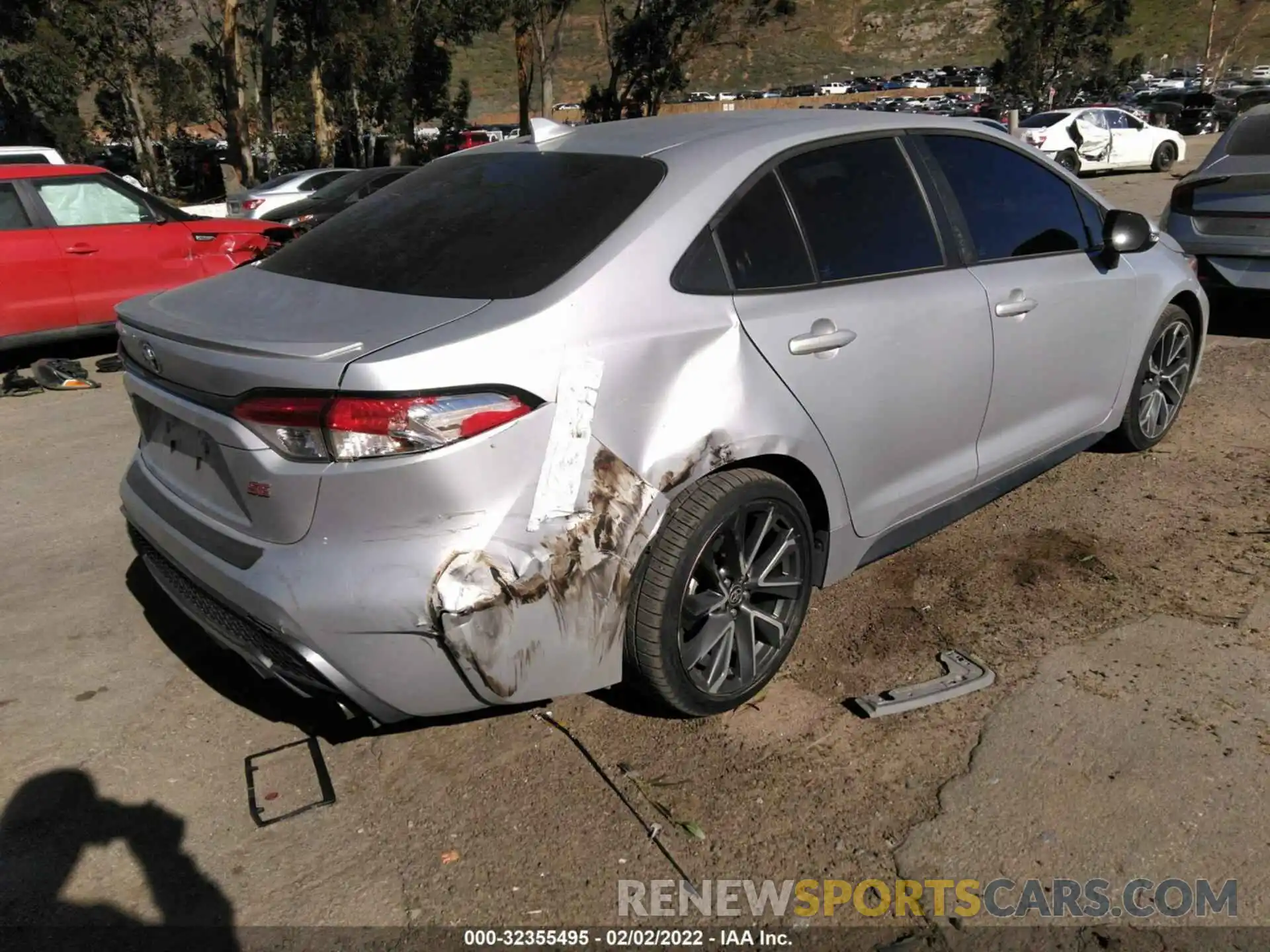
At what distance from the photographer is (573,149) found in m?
3.35

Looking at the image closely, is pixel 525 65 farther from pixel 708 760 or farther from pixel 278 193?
pixel 708 760

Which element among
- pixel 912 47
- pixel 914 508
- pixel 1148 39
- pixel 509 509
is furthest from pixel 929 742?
pixel 912 47

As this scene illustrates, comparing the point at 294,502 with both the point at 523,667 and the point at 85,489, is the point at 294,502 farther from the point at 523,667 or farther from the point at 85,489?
the point at 85,489

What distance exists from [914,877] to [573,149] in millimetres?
2389

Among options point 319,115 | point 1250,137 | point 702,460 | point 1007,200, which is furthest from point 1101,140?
point 702,460

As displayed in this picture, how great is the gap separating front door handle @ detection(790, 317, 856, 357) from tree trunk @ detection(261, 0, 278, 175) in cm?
2872

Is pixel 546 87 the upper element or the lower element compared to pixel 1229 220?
lower

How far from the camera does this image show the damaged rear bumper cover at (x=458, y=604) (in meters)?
2.40

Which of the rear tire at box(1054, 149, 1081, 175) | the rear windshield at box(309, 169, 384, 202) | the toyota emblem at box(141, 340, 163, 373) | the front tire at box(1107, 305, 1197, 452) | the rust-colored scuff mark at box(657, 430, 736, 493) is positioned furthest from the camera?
the rear tire at box(1054, 149, 1081, 175)

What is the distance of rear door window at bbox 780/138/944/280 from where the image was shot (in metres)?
3.20

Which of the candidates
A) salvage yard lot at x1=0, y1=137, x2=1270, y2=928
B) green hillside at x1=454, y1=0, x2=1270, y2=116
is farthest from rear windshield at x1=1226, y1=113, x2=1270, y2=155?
green hillside at x1=454, y1=0, x2=1270, y2=116

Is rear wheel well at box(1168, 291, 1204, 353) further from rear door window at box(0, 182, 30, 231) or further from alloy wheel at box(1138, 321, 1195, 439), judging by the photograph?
rear door window at box(0, 182, 30, 231)

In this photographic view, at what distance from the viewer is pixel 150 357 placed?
2883 millimetres

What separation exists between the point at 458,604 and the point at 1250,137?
7.75m
